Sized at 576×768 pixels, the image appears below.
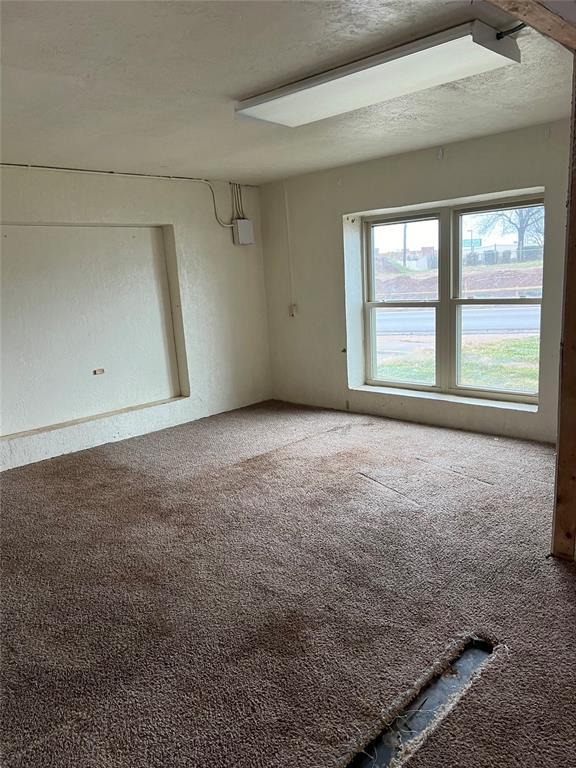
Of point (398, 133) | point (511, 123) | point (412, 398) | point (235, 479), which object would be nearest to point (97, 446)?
point (235, 479)

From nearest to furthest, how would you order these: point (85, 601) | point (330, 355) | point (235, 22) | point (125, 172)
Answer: point (235, 22) < point (85, 601) < point (125, 172) < point (330, 355)

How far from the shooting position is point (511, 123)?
147 inches

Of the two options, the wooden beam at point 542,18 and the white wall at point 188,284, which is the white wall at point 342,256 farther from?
the wooden beam at point 542,18

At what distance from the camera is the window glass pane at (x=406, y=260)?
4875 millimetres

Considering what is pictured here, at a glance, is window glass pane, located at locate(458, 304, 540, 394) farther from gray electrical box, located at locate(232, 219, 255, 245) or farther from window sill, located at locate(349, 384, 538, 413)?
gray electrical box, located at locate(232, 219, 255, 245)

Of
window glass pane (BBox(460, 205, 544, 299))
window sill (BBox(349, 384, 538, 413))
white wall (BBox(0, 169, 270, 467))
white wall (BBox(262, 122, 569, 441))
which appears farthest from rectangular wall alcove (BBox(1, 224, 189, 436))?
window glass pane (BBox(460, 205, 544, 299))

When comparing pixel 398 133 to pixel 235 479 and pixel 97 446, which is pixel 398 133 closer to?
pixel 235 479

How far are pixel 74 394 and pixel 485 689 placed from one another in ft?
13.2

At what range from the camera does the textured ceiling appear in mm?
1979

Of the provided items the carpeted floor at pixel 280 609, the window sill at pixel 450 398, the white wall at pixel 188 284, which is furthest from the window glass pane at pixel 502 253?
the white wall at pixel 188 284

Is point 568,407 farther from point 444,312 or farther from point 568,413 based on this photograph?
point 444,312

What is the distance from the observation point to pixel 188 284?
5.33m

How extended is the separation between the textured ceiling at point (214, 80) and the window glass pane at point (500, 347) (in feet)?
4.69

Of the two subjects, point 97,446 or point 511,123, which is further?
point 97,446
